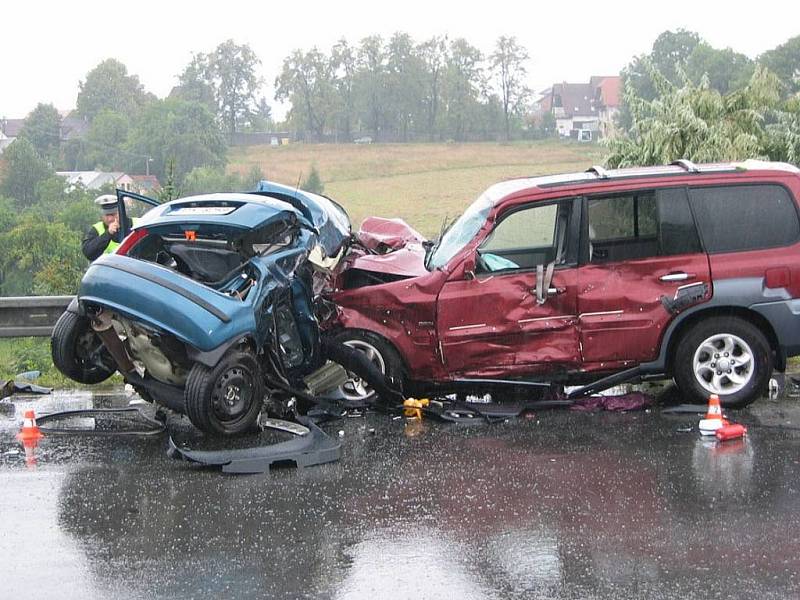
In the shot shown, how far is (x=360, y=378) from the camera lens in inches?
364

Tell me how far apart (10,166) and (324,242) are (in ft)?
94.3

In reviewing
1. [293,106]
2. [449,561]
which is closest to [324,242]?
[449,561]

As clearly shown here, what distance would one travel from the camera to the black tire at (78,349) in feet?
29.3

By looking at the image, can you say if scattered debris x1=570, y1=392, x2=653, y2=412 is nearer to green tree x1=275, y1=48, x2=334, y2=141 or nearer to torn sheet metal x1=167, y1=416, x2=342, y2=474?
torn sheet metal x1=167, y1=416, x2=342, y2=474

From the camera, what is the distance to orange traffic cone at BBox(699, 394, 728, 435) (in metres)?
8.10

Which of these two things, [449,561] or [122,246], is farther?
[122,246]

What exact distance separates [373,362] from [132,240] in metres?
2.22

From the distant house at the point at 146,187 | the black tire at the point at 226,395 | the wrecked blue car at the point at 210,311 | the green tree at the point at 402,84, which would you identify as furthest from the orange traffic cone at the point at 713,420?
the green tree at the point at 402,84

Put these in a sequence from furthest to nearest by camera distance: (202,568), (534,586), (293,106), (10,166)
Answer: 1. (293,106)
2. (10,166)
3. (202,568)
4. (534,586)

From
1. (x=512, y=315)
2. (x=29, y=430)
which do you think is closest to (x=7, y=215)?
(x=29, y=430)

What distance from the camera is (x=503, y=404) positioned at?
9.25 meters

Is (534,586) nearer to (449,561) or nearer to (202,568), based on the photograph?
(449,561)

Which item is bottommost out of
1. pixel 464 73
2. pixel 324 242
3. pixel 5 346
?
pixel 5 346

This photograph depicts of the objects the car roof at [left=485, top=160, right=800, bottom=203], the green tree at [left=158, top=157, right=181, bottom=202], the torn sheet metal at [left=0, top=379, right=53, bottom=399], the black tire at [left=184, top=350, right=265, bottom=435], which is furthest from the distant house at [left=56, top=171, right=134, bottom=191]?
the black tire at [left=184, top=350, right=265, bottom=435]
